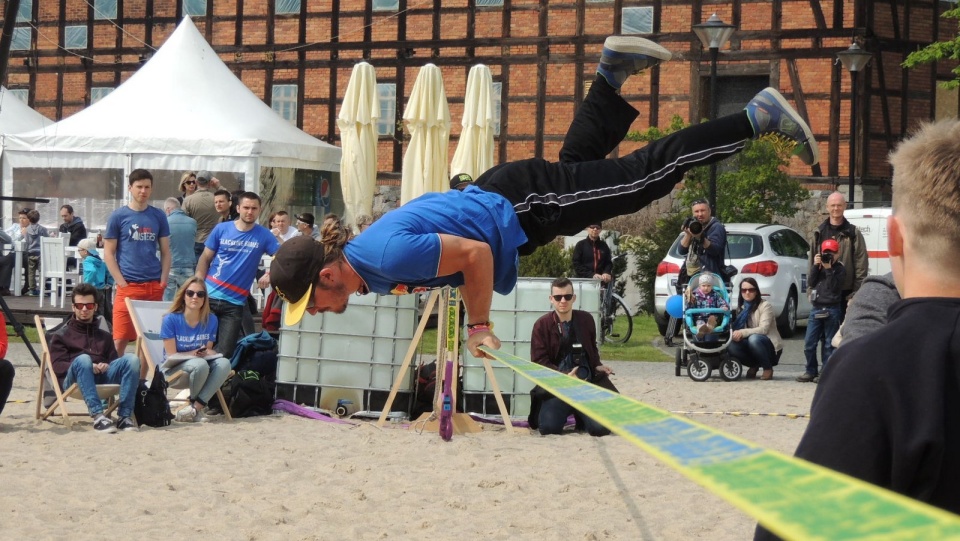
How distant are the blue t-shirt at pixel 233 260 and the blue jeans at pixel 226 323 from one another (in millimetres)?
45

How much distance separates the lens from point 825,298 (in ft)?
39.2

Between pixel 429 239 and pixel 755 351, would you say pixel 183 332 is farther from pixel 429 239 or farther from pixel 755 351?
pixel 755 351

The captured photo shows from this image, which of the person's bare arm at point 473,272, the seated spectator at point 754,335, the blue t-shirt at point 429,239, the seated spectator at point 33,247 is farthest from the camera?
the seated spectator at point 33,247

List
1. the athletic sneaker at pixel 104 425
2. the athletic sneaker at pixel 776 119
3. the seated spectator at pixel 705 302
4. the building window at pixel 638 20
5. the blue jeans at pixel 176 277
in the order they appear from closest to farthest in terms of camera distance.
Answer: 1. the athletic sneaker at pixel 776 119
2. the athletic sneaker at pixel 104 425
3. the blue jeans at pixel 176 277
4. the seated spectator at pixel 705 302
5. the building window at pixel 638 20

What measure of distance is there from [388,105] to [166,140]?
409 inches

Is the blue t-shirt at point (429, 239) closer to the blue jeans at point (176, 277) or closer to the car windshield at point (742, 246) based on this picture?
the blue jeans at point (176, 277)

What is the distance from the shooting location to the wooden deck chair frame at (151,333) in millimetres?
9250

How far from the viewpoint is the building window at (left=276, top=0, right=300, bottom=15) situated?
2870 centimetres

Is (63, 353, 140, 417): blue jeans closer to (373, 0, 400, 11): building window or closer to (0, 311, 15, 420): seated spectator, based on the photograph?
(0, 311, 15, 420): seated spectator

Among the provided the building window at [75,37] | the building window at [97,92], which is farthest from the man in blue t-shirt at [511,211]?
the building window at [75,37]

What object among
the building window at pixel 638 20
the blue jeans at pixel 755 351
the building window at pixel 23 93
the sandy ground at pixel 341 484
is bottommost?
the sandy ground at pixel 341 484

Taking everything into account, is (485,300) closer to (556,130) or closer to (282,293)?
(282,293)

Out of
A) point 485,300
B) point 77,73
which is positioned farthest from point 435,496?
point 77,73

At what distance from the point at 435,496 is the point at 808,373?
256 inches
